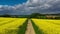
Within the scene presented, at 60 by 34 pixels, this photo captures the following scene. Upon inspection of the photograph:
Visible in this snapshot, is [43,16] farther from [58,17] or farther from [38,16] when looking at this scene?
[58,17]

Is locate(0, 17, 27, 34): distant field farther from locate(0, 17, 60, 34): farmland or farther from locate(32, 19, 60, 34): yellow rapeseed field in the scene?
locate(32, 19, 60, 34): yellow rapeseed field

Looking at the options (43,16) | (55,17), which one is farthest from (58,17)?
(43,16)

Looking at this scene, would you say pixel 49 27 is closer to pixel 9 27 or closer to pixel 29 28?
pixel 29 28

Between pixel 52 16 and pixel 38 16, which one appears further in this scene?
pixel 38 16

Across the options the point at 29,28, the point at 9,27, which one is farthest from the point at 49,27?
the point at 9,27

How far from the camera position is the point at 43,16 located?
86.1 metres

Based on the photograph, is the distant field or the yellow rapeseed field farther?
the yellow rapeseed field

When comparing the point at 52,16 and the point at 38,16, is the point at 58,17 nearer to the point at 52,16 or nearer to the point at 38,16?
the point at 52,16

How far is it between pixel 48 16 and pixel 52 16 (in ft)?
8.78

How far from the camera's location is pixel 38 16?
88.8 m

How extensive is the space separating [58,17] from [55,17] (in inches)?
90.0

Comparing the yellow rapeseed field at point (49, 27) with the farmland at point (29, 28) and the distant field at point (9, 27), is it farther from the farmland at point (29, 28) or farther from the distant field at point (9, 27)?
the distant field at point (9, 27)

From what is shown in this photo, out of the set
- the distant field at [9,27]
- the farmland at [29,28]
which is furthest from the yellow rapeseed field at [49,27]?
the distant field at [9,27]

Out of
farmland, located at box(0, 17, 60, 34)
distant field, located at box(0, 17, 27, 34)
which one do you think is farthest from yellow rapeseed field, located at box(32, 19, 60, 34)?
distant field, located at box(0, 17, 27, 34)
